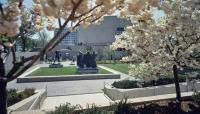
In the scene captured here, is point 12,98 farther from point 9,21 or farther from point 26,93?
point 9,21

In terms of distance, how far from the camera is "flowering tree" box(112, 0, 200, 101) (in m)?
10.6

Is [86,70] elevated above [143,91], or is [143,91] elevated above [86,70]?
[86,70]

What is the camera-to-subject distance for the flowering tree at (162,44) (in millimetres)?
10648

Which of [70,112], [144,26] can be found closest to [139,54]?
[144,26]

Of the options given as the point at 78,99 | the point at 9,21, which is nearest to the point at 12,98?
the point at 78,99

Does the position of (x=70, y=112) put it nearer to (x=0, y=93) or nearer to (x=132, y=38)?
(x=132, y=38)

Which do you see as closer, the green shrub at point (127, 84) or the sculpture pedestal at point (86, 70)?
the green shrub at point (127, 84)

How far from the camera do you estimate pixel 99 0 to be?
4.21 m

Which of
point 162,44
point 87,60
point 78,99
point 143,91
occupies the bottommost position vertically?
point 78,99

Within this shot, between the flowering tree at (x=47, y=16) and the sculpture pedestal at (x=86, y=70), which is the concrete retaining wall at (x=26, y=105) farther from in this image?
the sculpture pedestal at (x=86, y=70)

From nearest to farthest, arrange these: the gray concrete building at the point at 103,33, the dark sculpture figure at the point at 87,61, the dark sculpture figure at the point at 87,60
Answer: the dark sculpture figure at the point at 87,61 → the dark sculpture figure at the point at 87,60 → the gray concrete building at the point at 103,33

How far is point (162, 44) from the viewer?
11.3 metres

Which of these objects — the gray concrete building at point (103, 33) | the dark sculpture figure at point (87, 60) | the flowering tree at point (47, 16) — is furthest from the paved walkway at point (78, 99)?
the gray concrete building at point (103, 33)

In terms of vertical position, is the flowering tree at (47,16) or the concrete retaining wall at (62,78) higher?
the flowering tree at (47,16)
